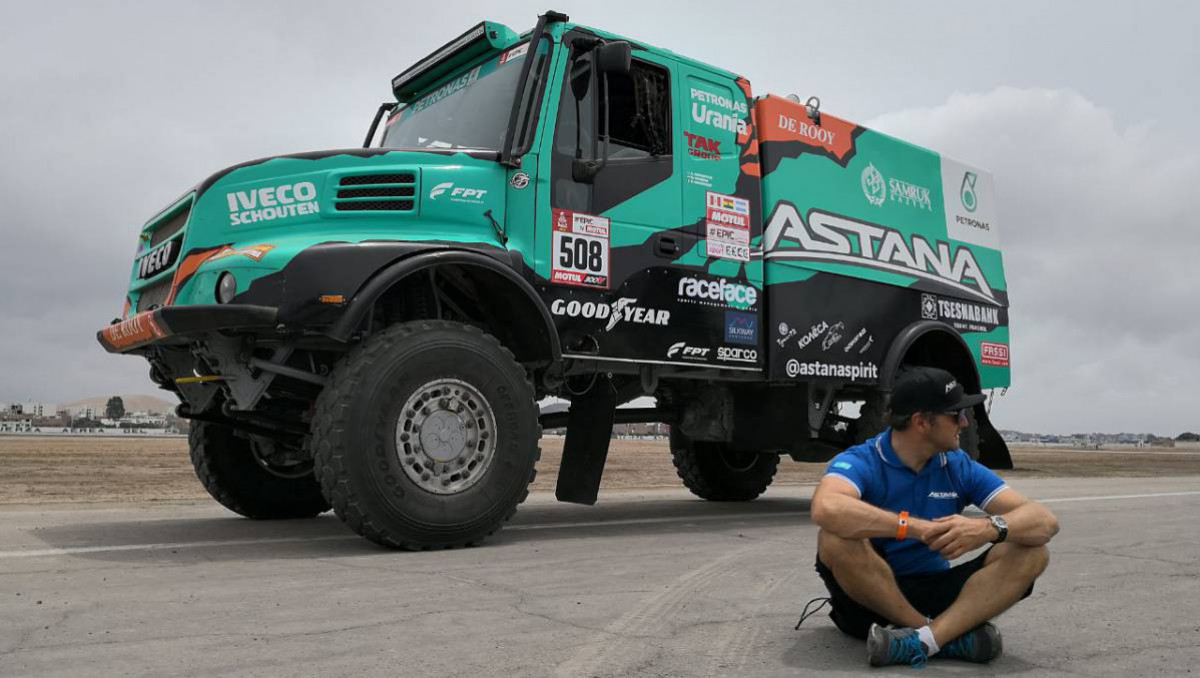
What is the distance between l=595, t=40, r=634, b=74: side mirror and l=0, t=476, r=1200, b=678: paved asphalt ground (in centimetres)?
315

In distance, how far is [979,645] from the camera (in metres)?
3.41

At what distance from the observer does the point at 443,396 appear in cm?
591

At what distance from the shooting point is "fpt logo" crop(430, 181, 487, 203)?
621 centimetres

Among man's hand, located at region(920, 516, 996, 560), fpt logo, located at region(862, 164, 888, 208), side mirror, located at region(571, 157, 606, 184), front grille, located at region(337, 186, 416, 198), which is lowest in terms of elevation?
man's hand, located at region(920, 516, 996, 560)

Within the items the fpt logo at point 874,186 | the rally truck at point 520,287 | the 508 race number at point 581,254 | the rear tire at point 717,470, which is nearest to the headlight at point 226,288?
the rally truck at point 520,287

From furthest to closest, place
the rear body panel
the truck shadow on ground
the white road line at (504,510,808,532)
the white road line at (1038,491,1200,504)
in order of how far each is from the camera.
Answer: the white road line at (1038,491,1200,504)
the rear body panel
the white road line at (504,510,808,532)
the truck shadow on ground

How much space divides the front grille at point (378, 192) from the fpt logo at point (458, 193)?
0.47 feet

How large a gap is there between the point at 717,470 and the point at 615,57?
594cm

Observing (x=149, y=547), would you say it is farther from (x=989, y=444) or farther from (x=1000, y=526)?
(x=989, y=444)

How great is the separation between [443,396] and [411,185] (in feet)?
4.36

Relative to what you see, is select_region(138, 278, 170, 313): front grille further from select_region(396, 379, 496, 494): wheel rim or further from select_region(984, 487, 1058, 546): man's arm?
select_region(984, 487, 1058, 546): man's arm

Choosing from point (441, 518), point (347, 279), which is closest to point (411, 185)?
point (347, 279)

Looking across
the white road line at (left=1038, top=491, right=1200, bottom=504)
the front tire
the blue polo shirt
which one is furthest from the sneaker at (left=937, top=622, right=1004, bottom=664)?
the white road line at (left=1038, top=491, right=1200, bottom=504)

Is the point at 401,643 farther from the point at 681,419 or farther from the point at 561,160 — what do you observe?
the point at 681,419
